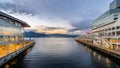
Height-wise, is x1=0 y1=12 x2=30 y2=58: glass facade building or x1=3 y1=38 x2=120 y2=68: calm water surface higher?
x1=0 y1=12 x2=30 y2=58: glass facade building

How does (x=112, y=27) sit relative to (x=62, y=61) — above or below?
above

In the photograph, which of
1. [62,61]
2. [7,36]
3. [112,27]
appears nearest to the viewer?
[62,61]

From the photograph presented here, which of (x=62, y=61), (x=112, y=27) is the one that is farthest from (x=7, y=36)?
(x=112, y=27)

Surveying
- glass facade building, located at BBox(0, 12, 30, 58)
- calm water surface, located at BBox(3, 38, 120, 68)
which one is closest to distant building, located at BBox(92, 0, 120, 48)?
calm water surface, located at BBox(3, 38, 120, 68)

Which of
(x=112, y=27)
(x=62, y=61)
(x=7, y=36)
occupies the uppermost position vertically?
(x=112, y=27)

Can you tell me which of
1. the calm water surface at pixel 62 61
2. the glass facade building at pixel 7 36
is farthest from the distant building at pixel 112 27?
the glass facade building at pixel 7 36

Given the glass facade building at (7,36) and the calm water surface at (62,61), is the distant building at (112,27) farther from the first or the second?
the glass facade building at (7,36)

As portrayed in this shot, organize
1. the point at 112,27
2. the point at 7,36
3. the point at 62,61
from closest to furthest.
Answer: the point at 62,61 → the point at 7,36 → the point at 112,27

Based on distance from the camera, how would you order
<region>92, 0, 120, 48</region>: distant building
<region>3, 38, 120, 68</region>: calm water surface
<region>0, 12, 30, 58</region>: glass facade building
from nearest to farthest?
<region>3, 38, 120, 68</region>: calm water surface, <region>0, 12, 30, 58</region>: glass facade building, <region>92, 0, 120, 48</region>: distant building

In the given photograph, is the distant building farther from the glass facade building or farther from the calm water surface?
the glass facade building

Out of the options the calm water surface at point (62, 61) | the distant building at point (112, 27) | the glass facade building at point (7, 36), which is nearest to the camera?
the calm water surface at point (62, 61)

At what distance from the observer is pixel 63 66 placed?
2928 centimetres

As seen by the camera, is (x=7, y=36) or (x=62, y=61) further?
(x=7, y=36)

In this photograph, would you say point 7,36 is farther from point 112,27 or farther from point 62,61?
point 112,27
